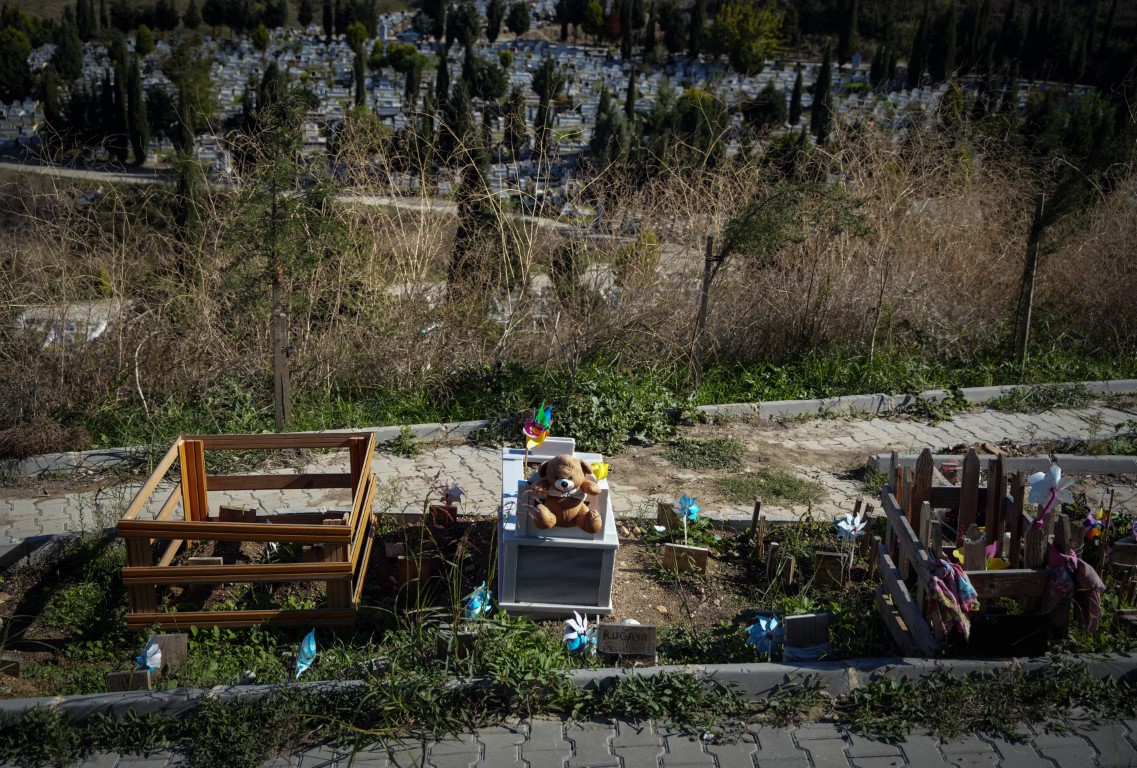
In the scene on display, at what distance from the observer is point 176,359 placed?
785 cm

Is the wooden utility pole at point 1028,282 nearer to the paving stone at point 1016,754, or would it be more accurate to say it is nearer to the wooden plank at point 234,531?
the paving stone at point 1016,754

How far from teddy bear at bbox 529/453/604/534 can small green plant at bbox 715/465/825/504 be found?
217cm

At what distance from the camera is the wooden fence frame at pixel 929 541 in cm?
433

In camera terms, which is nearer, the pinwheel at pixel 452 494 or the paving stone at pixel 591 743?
the paving stone at pixel 591 743

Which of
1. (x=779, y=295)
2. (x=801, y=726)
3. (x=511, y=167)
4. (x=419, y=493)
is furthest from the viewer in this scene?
(x=511, y=167)

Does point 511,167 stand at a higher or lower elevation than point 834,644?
higher

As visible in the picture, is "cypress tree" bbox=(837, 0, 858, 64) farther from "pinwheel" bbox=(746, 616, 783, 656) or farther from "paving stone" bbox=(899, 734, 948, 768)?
"paving stone" bbox=(899, 734, 948, 768)

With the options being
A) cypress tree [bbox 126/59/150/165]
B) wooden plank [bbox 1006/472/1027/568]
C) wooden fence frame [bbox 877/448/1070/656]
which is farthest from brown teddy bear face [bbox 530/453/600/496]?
cypress tree [bbox 126/59/150/165]

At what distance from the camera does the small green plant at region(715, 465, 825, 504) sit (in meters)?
6.54

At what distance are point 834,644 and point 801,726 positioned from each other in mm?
642

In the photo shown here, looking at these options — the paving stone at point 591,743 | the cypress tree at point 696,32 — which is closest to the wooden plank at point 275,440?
the paving stone at point 591,743

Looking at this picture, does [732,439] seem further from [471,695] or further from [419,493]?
[471,695]

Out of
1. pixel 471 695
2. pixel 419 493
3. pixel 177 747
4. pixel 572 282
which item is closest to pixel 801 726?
pixel 471 695

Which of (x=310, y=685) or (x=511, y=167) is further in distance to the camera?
(x=511, y=167)
